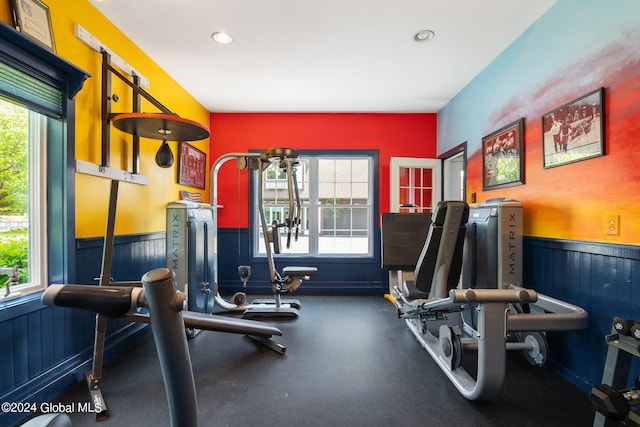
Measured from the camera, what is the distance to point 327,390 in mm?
1932

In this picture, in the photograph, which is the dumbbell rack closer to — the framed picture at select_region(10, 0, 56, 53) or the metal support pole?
the metal support pole

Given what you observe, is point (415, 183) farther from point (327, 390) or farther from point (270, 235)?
point (327, 390)

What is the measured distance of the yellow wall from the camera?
197 cm

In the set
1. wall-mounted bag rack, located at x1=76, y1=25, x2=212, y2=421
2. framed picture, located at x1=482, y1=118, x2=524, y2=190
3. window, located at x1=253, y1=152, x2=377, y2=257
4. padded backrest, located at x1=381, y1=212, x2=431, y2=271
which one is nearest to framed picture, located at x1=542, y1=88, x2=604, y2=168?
framed picture, located at x1=482, y1=118, x2=524, y2=190

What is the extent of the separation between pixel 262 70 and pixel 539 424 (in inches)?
141

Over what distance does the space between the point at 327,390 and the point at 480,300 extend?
1.15m

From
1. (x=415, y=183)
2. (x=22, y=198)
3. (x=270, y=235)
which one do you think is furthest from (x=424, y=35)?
(x=22, y=198)

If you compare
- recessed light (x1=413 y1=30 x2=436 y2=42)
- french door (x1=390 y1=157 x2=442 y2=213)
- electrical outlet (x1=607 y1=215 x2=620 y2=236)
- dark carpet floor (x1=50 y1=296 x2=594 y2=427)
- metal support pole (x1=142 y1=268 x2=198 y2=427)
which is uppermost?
recessed light (x1=413 y1=30 x2=436 y2=42)

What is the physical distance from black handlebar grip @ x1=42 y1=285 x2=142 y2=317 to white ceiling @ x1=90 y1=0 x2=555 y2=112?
7.39 ft

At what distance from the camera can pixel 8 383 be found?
159 centimetres

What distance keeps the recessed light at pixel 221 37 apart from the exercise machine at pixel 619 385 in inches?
Answer: 124

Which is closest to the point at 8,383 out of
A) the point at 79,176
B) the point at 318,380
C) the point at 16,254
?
the point at 16,254

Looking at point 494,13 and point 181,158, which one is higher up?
point 494,13

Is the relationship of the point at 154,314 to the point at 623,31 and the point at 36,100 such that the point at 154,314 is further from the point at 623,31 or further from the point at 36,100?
the point at 623,31
